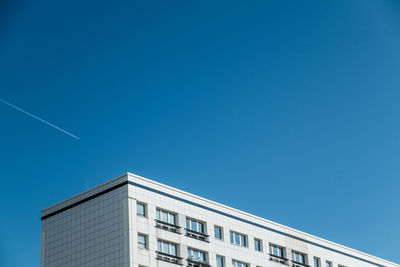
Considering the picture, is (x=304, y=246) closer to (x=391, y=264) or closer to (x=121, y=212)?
(x=391, y=264)

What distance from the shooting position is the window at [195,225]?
76912 mm

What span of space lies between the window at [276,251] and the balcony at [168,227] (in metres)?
14.0

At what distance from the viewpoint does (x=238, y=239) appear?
268ft

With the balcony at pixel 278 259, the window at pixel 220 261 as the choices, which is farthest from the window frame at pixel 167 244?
the balcony at pixel 278 259

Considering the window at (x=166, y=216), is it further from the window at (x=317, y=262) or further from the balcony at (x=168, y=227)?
the window at (x=317, y=262)

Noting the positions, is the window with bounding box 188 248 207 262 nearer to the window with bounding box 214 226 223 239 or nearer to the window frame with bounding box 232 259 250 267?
the window with bounding box 214 226 223 239

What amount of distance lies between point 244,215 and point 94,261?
60.3ft

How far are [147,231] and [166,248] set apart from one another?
2896 mm

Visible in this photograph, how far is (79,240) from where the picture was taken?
74188mm

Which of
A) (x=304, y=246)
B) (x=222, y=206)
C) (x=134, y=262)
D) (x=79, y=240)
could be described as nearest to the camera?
(x=134, y=262)

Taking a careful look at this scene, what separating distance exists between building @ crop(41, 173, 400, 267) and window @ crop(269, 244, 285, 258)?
0.17m

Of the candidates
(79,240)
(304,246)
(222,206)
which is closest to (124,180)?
(79,240)

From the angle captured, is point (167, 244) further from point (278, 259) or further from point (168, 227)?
point (278, 259)

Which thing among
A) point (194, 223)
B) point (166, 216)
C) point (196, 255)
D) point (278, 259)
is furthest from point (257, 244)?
point (166, 216)
